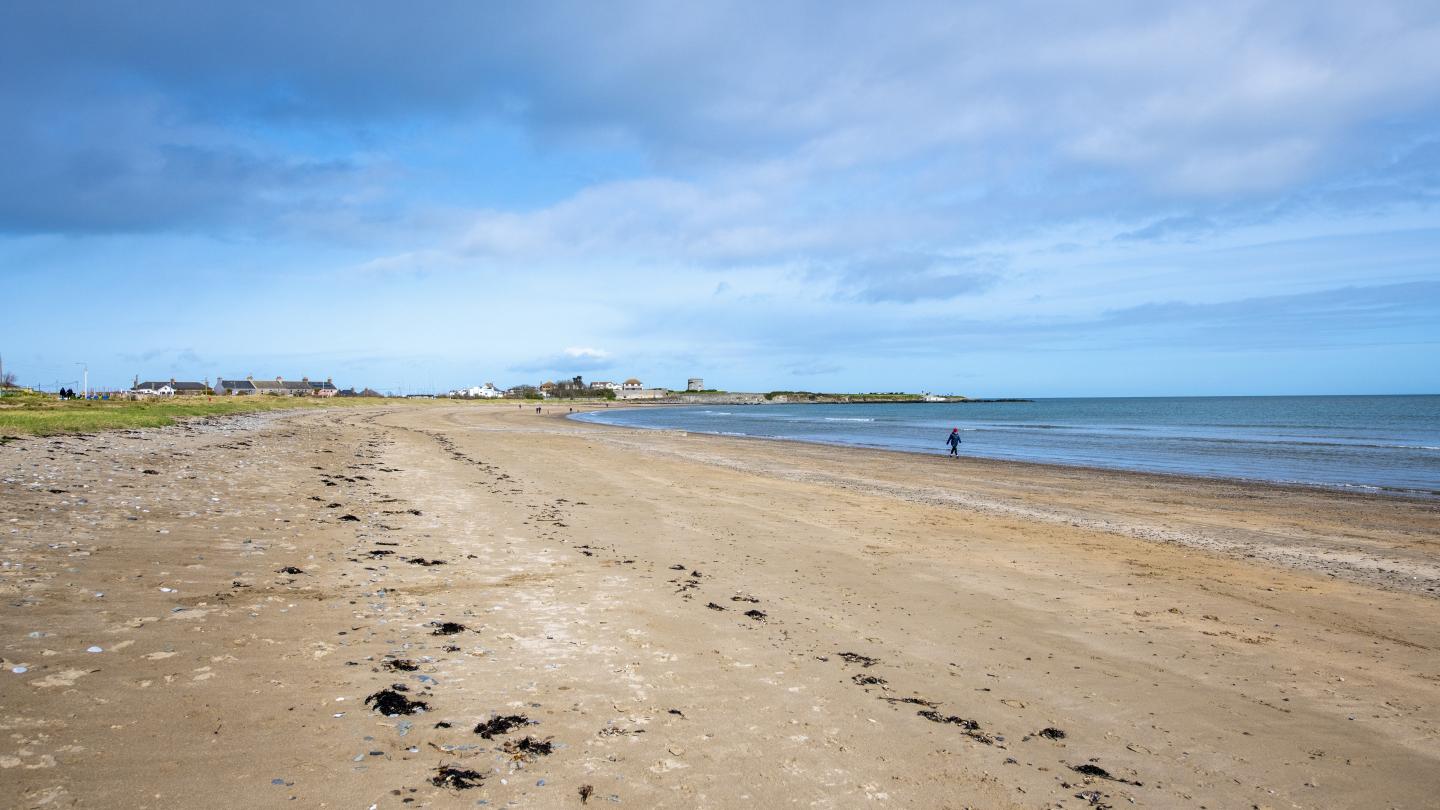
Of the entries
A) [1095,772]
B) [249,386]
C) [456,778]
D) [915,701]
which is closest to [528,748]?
[456,778]

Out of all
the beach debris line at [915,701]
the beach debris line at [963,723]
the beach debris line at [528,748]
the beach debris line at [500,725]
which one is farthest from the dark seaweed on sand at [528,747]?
the beach debris line at [963,723]

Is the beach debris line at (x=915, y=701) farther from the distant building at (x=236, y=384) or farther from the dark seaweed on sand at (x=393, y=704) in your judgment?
the distant building at (x=236, y=384)

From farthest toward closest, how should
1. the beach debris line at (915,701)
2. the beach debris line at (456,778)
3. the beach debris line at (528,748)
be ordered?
the beach debris line at (915,701) → the beach debris line at (528,748) → the beach debris line at (456,778)

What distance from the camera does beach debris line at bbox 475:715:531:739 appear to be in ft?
15.9

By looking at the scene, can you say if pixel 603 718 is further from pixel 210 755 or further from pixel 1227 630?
pixel 1227 630

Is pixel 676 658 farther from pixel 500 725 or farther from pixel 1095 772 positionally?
pixel 1095 772

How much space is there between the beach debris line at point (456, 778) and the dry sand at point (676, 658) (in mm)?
58

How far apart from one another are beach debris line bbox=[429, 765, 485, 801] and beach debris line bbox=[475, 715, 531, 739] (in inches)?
17.9

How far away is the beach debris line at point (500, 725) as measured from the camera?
4848 mm

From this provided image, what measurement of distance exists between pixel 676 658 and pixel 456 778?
2610 mm

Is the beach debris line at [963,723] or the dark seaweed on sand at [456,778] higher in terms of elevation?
the dark seaweed on sand at [456,778]

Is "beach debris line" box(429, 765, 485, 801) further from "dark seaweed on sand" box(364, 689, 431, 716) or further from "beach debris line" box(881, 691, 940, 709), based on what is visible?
"beach debris line" box(881, 691, 940, 709)

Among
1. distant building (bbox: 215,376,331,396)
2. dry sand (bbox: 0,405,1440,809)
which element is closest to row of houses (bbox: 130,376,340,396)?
distant building (bbox: 215,376,331,396)

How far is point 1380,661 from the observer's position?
290 inches
